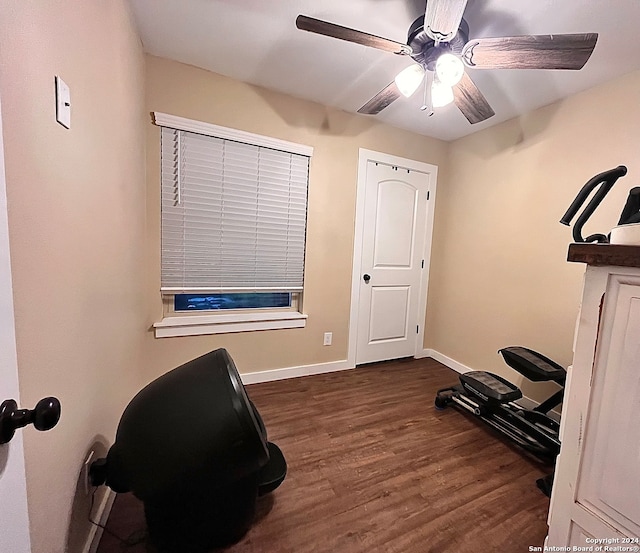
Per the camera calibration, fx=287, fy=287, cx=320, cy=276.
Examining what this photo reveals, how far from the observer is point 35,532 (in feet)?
2.34

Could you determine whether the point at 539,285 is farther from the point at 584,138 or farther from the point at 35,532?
the point at 35,532

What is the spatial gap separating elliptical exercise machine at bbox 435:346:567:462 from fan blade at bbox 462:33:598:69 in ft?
5.69

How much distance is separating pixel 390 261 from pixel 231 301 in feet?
5.43

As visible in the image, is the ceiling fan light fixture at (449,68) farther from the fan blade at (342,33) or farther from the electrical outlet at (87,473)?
the electrical outlet at (87,473)

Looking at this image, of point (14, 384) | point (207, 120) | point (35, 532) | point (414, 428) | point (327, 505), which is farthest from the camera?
point (207, 120)

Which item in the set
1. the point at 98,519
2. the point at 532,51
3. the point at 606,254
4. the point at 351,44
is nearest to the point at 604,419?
the point at 606,254

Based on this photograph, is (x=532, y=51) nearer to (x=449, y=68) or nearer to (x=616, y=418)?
(x=449, y=68)

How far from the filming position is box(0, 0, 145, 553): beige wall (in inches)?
25.7

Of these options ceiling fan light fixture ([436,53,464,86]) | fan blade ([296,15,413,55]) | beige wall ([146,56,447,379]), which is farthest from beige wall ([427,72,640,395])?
fan blade ([296,15,413,55])

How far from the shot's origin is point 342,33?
1293 mm

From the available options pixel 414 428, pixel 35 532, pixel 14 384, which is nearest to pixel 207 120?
pixel 14 384

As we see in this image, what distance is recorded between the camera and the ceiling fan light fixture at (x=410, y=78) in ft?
4.91

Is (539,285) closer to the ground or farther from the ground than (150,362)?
farther from the ground

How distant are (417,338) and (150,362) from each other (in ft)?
8.80
